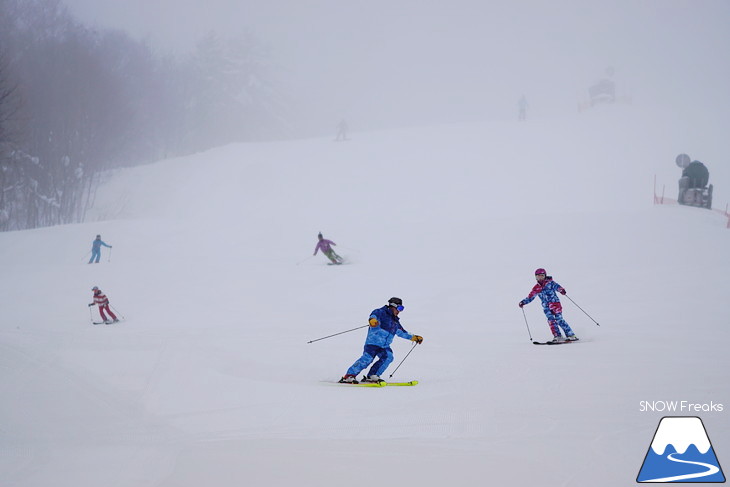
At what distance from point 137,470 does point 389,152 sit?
3566cm

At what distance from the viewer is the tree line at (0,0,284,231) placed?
33.7 meters

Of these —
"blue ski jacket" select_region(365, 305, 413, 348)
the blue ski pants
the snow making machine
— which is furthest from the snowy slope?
the snow making machine

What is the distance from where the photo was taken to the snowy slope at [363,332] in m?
5.05

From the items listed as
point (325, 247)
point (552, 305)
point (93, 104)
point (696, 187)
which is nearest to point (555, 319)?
point (552, 305)

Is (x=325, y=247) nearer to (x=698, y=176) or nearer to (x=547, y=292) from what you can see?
(x=547, y=292)

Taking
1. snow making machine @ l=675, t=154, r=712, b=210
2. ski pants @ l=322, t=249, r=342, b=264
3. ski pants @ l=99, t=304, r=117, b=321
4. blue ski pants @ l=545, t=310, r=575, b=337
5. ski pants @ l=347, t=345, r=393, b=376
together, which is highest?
snow making machine @ l=675, t=154, r=712, b=210

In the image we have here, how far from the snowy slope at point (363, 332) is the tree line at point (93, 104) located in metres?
8.19

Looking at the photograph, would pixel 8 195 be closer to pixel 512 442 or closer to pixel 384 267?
pixel 384 267

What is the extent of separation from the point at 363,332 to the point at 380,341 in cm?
440

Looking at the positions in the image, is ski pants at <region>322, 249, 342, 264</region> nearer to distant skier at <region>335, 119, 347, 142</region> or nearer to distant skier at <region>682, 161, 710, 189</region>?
distant skier at <region>682, 161, 710, 189</region>

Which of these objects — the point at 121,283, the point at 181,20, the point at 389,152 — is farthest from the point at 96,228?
the point at 181,20

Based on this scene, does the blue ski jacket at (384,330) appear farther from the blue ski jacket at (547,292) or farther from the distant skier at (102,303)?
the distant skier at (102,303)

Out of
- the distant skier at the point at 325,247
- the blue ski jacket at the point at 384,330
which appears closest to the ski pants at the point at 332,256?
the distant skier at the point at 325,247

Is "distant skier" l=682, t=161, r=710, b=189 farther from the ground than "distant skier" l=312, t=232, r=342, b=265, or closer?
farther from the ground
